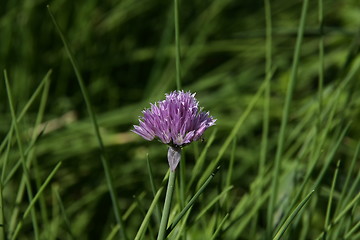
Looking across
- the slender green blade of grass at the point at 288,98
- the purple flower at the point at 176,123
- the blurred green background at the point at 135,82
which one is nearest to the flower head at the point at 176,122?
the purple flower at the point at 176,123

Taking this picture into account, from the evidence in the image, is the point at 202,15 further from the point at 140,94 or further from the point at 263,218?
the point at 263,218

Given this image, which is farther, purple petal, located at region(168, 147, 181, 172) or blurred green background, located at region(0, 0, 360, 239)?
blurred green background, located at region(0, 0, 360, 239)

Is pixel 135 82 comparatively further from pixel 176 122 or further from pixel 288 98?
pixel 176 122

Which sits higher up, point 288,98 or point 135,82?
point 135,82

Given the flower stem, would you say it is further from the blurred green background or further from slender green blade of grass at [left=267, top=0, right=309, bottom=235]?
the blurred green background

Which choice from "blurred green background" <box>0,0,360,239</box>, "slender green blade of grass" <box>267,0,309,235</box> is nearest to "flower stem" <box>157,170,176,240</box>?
"slender green blade of grass" <box>267,0,309,235</box>

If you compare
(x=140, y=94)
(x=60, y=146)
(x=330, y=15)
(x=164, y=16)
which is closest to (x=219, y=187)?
(x=60, y=146)

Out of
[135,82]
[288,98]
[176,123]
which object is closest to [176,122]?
[176,123]

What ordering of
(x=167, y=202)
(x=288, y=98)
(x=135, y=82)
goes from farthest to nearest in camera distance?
1. (x=135, y=82)
2. (x=288, y=98)
3. (x=167, y=202)
